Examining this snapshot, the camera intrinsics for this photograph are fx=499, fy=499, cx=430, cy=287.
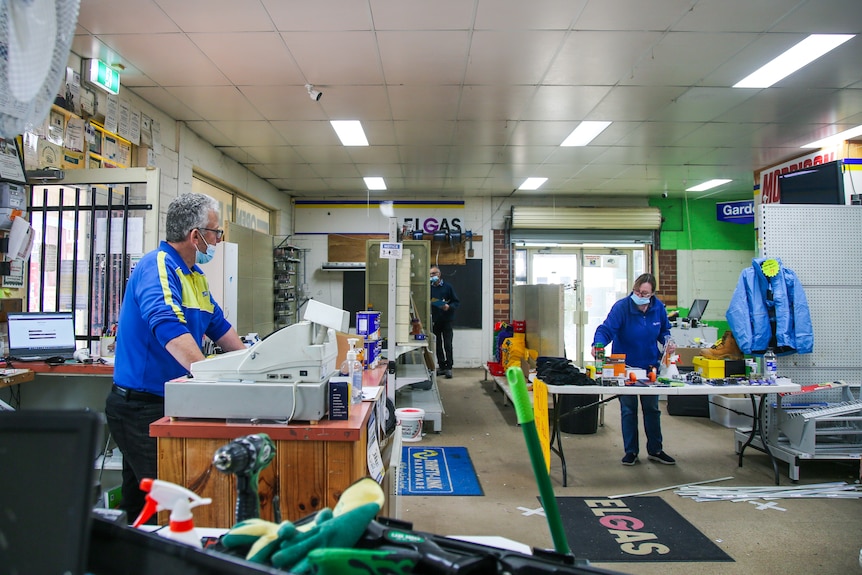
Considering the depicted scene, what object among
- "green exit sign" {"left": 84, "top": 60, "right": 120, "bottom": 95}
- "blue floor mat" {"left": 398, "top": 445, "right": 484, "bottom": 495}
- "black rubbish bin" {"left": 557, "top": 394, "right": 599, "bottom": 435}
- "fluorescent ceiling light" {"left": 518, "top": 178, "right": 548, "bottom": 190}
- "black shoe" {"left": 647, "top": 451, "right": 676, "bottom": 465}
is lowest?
"blue floor mat" {"left": 398, "top": 445, "right": 484, "bottom": 495}

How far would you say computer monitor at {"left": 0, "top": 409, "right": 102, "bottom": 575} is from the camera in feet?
1.85

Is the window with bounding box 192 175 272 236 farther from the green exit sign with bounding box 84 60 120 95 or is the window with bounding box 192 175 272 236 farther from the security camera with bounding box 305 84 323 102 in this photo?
the security camera with bounding box 305 84 323 102

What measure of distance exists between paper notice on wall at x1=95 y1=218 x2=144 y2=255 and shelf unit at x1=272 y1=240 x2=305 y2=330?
11.9ft

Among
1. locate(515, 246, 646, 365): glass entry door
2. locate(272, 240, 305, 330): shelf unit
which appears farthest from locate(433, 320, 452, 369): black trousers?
locate(272, 240, 305, 330): shelf unit

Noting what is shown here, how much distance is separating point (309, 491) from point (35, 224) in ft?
10.5

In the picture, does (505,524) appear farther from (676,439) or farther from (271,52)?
(271,52)

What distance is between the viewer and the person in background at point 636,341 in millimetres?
4004

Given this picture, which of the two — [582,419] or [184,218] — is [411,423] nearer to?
[582,419]

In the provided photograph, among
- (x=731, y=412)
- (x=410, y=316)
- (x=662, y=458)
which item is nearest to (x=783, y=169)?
(x=731, y=412)

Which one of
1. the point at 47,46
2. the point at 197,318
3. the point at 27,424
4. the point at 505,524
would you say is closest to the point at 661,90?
the point at 505,524

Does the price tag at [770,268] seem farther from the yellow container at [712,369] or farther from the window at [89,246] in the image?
the window at [89,246]

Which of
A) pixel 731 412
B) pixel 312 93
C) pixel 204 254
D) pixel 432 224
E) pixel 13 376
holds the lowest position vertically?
pixel 731 412

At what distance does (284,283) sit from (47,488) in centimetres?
723

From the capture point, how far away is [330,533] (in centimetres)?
70
